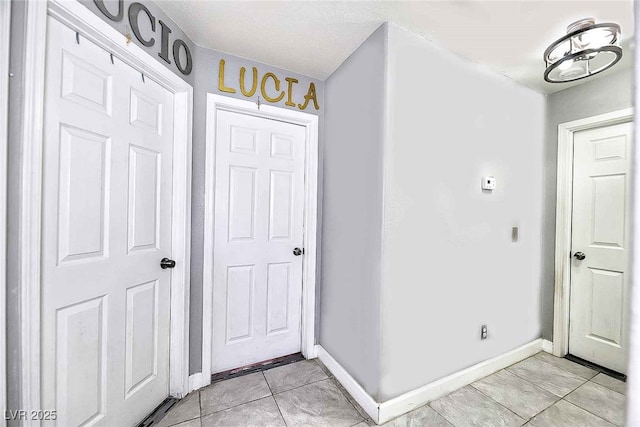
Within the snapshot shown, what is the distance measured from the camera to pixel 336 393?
1822 mm

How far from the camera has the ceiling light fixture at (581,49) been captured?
1307mm

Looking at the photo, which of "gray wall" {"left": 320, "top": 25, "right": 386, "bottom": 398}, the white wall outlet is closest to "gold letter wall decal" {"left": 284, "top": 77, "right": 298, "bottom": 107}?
"gray wall" {"left": 320, "top": 25, "right": 386, "bottom": 398}

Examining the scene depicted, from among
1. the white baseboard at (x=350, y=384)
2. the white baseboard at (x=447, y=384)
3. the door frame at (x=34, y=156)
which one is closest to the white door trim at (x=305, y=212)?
the white baseboard at (x=350, y=384)

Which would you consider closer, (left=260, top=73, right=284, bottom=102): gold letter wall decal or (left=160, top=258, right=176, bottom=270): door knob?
(left=160, top=258, right=176, bottom=270): door knob

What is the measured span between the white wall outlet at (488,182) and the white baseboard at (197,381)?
95.5 inches

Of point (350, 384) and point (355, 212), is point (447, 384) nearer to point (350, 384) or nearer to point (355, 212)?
point (350, 384)

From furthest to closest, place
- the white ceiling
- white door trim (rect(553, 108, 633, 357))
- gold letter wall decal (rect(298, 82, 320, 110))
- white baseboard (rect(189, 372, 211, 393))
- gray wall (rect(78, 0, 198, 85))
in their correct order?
white door trim (rect(553, 108, 633, 357)), gold letter wall decal (rect(298, 82, 320, 110)), white baseboard (rect(189, 372, 211, 393)), the white ceiling, gray wall (rect(78, 0, 198, 85))

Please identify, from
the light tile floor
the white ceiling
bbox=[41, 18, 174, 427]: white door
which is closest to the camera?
bbox=[41, 18, 174, 427]: white door

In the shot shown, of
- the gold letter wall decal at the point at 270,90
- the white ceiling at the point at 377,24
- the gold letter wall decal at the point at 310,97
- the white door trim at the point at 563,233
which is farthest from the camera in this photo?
the white door trim at the point at 563,233

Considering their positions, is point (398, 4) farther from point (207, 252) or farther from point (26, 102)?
point (207, 252)

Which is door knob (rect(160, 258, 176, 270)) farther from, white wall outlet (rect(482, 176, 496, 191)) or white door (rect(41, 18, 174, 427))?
white wall outlet (rect(482, 176, 496, 191))

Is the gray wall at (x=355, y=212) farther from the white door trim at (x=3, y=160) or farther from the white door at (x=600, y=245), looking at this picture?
the white door at (x=600, y=245)

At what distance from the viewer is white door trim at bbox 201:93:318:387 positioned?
6.15ft

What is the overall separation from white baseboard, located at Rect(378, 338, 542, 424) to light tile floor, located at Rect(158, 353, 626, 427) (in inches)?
1.3
